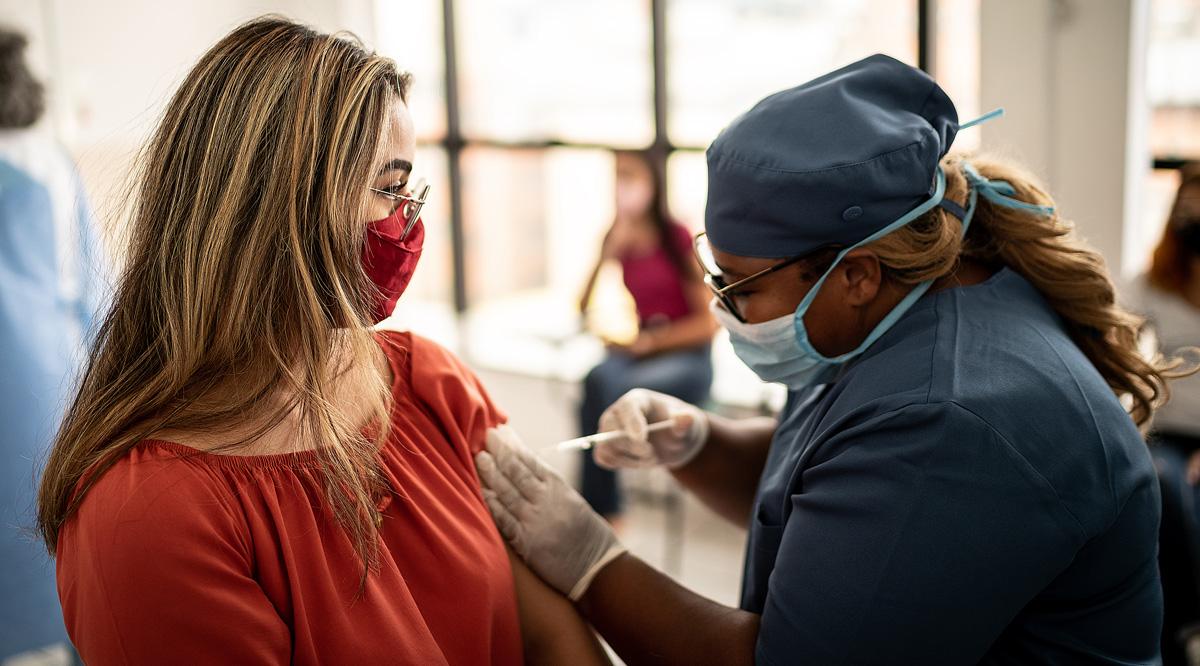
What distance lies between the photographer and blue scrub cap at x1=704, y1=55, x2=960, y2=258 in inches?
49.1

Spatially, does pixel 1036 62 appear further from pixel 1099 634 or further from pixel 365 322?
pixel 365 322

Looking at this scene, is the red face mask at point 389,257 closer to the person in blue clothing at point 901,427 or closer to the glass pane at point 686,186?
the person in blue clothing at point 901,427

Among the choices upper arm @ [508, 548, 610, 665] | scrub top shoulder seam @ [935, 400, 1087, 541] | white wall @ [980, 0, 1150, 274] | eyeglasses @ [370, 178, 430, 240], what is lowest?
upper arm @ [508, 548, 610, 665]

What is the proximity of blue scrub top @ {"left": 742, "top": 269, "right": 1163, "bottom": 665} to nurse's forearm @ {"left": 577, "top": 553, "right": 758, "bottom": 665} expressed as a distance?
0.25ft

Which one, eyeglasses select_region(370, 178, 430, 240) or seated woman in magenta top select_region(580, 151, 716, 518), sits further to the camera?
seated woman in magenta top select_region(580, 151, 716, 518)

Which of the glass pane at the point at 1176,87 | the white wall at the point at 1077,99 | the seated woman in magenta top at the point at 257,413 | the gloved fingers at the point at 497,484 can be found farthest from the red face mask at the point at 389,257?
the glass pane at the point at 1176,87

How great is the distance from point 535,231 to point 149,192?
11.8ft

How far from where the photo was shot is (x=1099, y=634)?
1.23 m

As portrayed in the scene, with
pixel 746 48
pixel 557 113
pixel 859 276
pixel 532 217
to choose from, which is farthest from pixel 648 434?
pixel 532 217

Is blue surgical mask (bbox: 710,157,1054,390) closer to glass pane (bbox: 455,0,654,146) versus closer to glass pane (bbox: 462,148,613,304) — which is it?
glass pane (bbox: 455,0,654,146)

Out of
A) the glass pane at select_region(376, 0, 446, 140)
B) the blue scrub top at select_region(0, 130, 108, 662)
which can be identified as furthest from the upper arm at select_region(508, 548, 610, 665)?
the glass pane at select_region(376, 0, 446, 140)

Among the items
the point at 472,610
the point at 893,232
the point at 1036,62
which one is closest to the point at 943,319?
the point at 893,232

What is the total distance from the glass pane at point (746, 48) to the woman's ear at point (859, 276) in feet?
8.43

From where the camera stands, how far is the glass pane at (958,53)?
11.1 feet
